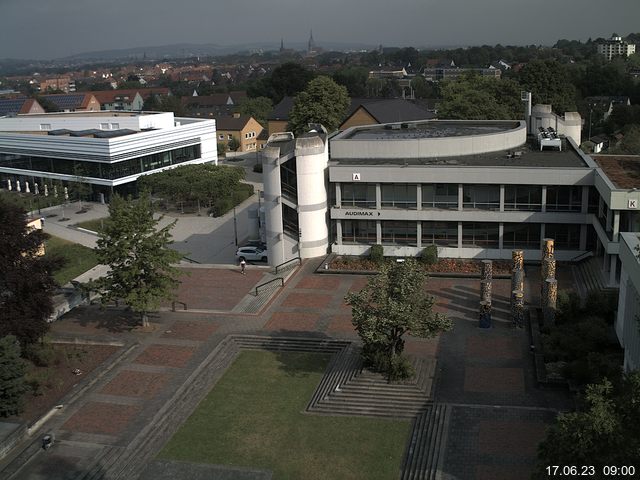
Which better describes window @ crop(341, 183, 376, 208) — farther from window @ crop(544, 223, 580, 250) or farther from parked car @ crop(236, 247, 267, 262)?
window @ crop(544, 223, 580, 250)

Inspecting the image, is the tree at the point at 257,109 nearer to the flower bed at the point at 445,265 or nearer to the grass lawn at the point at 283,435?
the flower bed at the point at 445,265

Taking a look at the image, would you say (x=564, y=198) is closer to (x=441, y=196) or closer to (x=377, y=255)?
(x=441, y=196)

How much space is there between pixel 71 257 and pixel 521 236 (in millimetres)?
30350

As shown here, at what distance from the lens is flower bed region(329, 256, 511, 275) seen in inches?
1547

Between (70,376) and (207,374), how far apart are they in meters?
5.60

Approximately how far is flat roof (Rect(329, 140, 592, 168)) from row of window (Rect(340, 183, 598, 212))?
1.68m

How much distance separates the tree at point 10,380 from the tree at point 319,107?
181 ft

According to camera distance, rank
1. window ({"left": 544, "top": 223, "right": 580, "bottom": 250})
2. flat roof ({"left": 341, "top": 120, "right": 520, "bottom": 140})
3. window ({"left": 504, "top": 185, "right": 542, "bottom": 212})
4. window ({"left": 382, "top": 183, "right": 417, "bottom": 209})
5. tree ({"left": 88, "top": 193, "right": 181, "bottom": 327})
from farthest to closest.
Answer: flat roof ({"left": 341, "top": 120, "right": 520, "bottom": 140})
window ({"left": 382, "top": 183, "right": 417, "bottom": 209})
window ({"left": 504, "top": 185, "right": 542, "bottom": 212})
window ({"left": 544, "top": 223, "right": 580, "bottom": 250})
tree ({"left": 88, "top": 193, "right": 181, "bottom": 327})

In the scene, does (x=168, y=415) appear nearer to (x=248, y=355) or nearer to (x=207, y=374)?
(x=207, y=374)

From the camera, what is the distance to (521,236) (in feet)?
133

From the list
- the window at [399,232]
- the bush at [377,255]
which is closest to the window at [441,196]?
the window at [399,232]

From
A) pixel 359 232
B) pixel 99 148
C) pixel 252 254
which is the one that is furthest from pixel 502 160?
pixel 99 148

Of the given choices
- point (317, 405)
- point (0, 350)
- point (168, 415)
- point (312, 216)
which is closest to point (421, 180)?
point (312, 216)

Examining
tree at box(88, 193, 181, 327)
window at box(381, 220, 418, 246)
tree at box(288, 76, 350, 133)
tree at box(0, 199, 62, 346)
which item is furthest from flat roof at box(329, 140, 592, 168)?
tree at box(288, 76, 350, 133)
